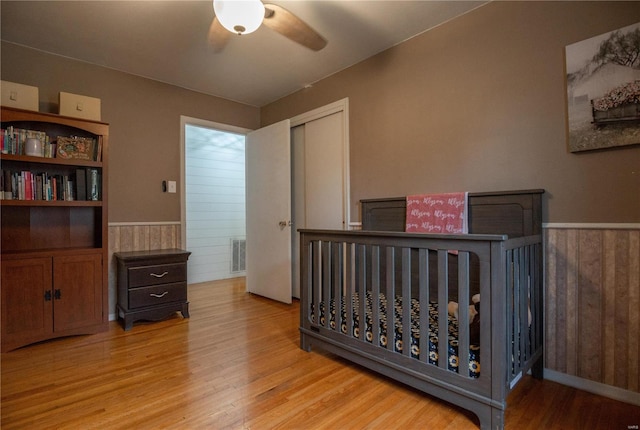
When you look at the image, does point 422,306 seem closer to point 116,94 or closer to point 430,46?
point 430,46

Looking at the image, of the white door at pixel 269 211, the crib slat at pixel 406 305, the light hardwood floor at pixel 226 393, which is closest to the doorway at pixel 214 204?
the white door at pixel 269 211

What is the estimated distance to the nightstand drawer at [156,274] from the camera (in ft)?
8.63

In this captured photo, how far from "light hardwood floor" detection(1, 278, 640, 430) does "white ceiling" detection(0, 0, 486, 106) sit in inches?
89.0

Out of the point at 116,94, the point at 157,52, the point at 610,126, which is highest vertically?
the point at 157,52

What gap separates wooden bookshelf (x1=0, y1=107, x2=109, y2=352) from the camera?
2197mm

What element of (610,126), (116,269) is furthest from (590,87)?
(116,269)

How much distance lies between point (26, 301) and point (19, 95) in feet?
4.83

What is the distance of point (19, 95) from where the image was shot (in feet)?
7.47

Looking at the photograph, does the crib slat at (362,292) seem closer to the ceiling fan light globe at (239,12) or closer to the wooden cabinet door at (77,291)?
the ceiling fan light globe at (239,12)

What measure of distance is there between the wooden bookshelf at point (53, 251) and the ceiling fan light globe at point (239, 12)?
166 cm

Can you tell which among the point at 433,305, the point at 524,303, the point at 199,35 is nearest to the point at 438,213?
the point at 433,305

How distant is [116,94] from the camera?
9.46 ft

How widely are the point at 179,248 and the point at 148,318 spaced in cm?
76

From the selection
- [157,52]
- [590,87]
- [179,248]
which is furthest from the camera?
[179,248]
